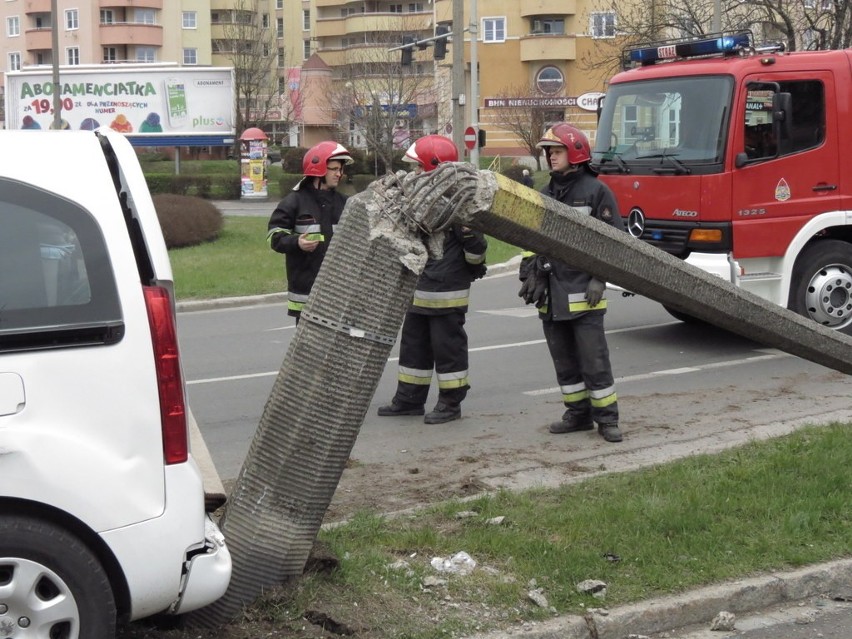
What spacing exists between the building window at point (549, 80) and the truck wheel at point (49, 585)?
66.4 metres

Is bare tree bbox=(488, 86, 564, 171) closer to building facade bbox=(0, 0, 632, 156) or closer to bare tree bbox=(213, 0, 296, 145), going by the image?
building facade bbox=(0, 0, 632, 156)

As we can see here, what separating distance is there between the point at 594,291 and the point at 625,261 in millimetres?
2583

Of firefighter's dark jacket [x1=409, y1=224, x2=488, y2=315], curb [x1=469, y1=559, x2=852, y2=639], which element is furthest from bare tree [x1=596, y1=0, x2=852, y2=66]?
curb [x1=469, y1=559, x2=852, y2=639]

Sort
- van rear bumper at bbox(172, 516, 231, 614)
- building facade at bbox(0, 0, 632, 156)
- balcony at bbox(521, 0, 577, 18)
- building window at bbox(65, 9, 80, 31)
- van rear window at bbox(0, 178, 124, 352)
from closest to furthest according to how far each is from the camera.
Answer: van rear window at bbox(0, 178, 124, 352) → van rear bumper at bbox(172, 516, 231, 614) → building facade at bbox(0, 0, 632, 156) → balcony at bbox(521, 0, 577, 18) → building window at bbox(65, 9, 80, 31)

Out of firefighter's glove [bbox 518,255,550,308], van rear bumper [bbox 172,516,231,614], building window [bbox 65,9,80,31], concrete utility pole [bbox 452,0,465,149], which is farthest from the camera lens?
building window [bbox 65,9,80,31]

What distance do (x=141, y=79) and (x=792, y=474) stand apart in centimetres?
3590

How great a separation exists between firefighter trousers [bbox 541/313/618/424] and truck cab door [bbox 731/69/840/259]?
3353mm

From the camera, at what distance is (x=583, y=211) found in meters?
7.58

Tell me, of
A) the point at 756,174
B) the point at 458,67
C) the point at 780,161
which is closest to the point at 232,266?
the point at 756,174

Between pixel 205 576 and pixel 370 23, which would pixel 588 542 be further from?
pixel 370 23

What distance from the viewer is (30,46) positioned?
8344 centimetres

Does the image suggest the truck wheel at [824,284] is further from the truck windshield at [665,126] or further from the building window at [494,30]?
the building window at [494,30]

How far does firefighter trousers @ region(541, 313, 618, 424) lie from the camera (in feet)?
24.7

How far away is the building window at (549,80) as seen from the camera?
224ft
